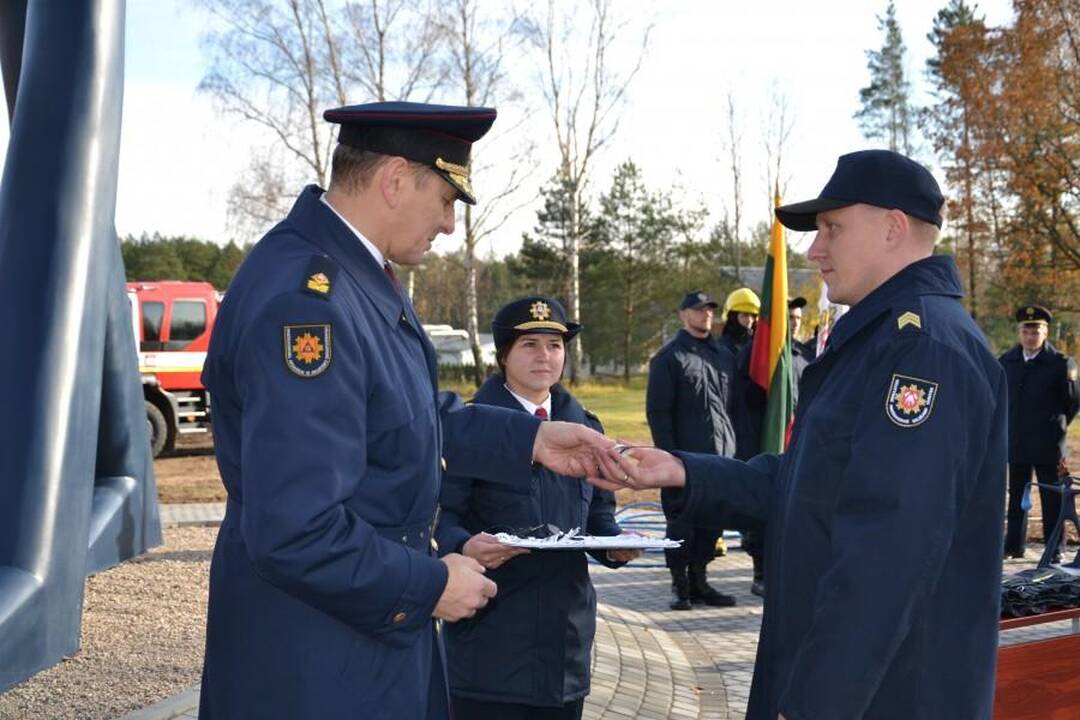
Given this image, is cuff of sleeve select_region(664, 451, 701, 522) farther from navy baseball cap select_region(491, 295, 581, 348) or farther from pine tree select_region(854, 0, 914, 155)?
pine tree select_region(854, 0, 914, 155)

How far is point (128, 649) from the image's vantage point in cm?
574

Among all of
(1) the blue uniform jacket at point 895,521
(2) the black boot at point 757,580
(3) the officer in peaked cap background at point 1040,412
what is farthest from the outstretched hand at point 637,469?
(3) the officer in peaked cap background at point 1040,412

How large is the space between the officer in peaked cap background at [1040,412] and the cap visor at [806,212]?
7.76m

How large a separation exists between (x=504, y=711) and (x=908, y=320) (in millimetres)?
1919

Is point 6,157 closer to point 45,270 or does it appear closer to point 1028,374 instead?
point 45,270

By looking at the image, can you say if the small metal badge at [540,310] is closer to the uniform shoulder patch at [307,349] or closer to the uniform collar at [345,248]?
the uniform collar at [345,248]

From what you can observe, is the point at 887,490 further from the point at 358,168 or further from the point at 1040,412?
the point at 1040,412

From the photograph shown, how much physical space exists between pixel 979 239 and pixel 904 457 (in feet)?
113

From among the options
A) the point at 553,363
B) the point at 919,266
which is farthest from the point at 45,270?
the point at 919,266

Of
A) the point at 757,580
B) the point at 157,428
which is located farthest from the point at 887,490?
the point at 157,428

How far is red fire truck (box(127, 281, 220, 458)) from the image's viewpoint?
18.0 meters

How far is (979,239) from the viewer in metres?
34.0

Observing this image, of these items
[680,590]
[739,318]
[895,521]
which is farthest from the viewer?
[739,318]

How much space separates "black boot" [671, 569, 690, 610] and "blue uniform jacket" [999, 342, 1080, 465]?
13.2 feet
